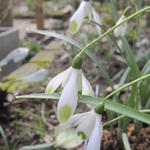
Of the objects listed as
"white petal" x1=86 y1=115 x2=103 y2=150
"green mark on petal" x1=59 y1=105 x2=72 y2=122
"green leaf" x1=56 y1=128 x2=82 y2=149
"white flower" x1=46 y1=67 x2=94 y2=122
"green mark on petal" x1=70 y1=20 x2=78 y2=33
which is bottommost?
"green leaf" x1=56 y1=128 x2=82 y2=149

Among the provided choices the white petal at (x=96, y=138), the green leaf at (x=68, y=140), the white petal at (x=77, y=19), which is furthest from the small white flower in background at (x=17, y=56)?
the white petal at (x=96, y=138)

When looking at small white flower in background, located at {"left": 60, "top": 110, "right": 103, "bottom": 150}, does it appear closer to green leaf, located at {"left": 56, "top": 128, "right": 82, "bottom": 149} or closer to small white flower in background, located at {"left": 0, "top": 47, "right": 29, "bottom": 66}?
green leaf, located at {"left": 56, "top": 128, "right": 82, "bottom": 149}

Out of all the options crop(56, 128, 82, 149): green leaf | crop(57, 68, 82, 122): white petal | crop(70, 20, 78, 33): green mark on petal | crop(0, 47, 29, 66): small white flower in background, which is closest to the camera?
crop(57, 68, 82, 122): white petal

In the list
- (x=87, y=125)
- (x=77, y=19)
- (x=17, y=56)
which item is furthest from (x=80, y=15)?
(x=17, y=56)

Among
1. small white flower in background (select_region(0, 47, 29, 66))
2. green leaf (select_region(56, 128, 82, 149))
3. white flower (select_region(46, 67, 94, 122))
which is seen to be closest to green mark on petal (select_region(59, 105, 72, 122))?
white flower (select_region(46, 67, 94, 122))

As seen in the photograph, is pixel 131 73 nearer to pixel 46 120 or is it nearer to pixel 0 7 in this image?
pixel 46 120

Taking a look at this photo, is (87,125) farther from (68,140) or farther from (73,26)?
(68,140)

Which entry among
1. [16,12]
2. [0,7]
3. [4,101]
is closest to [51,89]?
[4,101]
